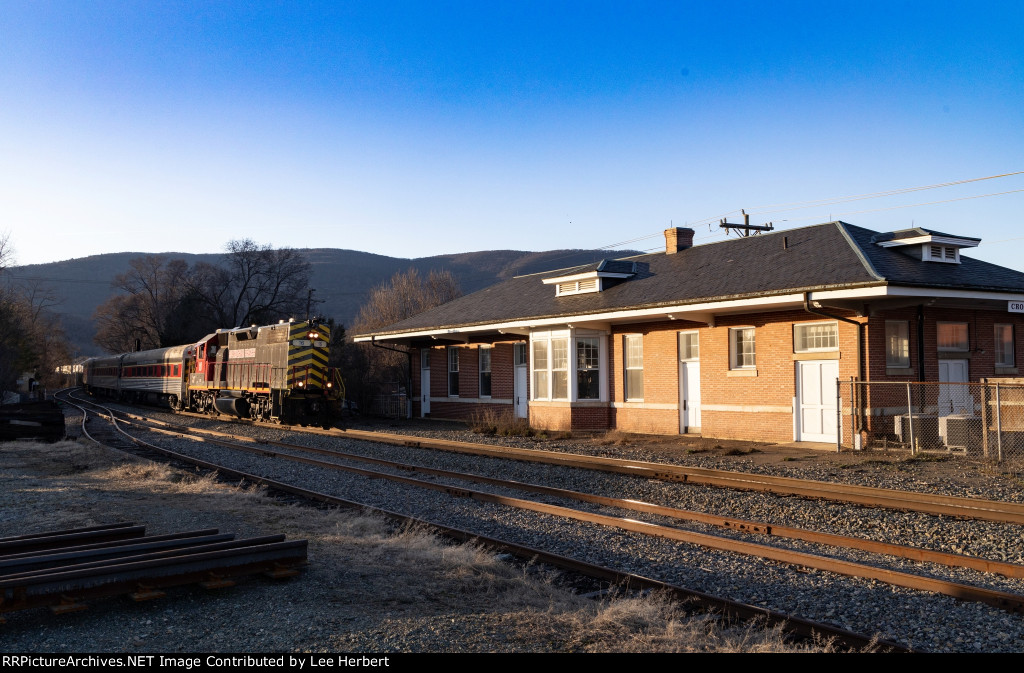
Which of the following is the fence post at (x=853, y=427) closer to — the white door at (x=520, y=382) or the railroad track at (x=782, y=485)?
the railroad track at (x=782, y=485)

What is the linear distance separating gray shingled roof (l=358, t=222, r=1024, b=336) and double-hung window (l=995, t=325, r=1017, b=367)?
4.90 feet

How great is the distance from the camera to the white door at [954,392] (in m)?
17.4

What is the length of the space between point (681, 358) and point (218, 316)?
183 feet

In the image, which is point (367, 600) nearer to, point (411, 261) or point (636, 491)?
point (636, 491)

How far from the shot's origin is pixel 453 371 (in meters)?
28.8

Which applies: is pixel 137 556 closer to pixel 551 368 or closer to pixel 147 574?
pixel 147 574

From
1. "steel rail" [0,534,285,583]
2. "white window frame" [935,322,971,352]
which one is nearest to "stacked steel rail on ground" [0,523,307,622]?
"steel rail" [0,534,285,583]

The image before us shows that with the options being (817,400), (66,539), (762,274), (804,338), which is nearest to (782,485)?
(817,400)

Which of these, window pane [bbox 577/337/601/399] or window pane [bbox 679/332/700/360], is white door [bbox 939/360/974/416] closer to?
window pane [bbox 679/332/700/360]

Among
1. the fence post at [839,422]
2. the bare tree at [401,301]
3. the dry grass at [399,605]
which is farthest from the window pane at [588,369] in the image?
the bare tree at [401,301]

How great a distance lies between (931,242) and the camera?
1758 centimetres

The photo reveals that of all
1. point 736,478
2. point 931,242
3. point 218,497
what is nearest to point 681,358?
point 931,242

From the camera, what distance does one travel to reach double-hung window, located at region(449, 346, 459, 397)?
93.7 feet

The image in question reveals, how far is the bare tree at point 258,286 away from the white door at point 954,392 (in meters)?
53.3
